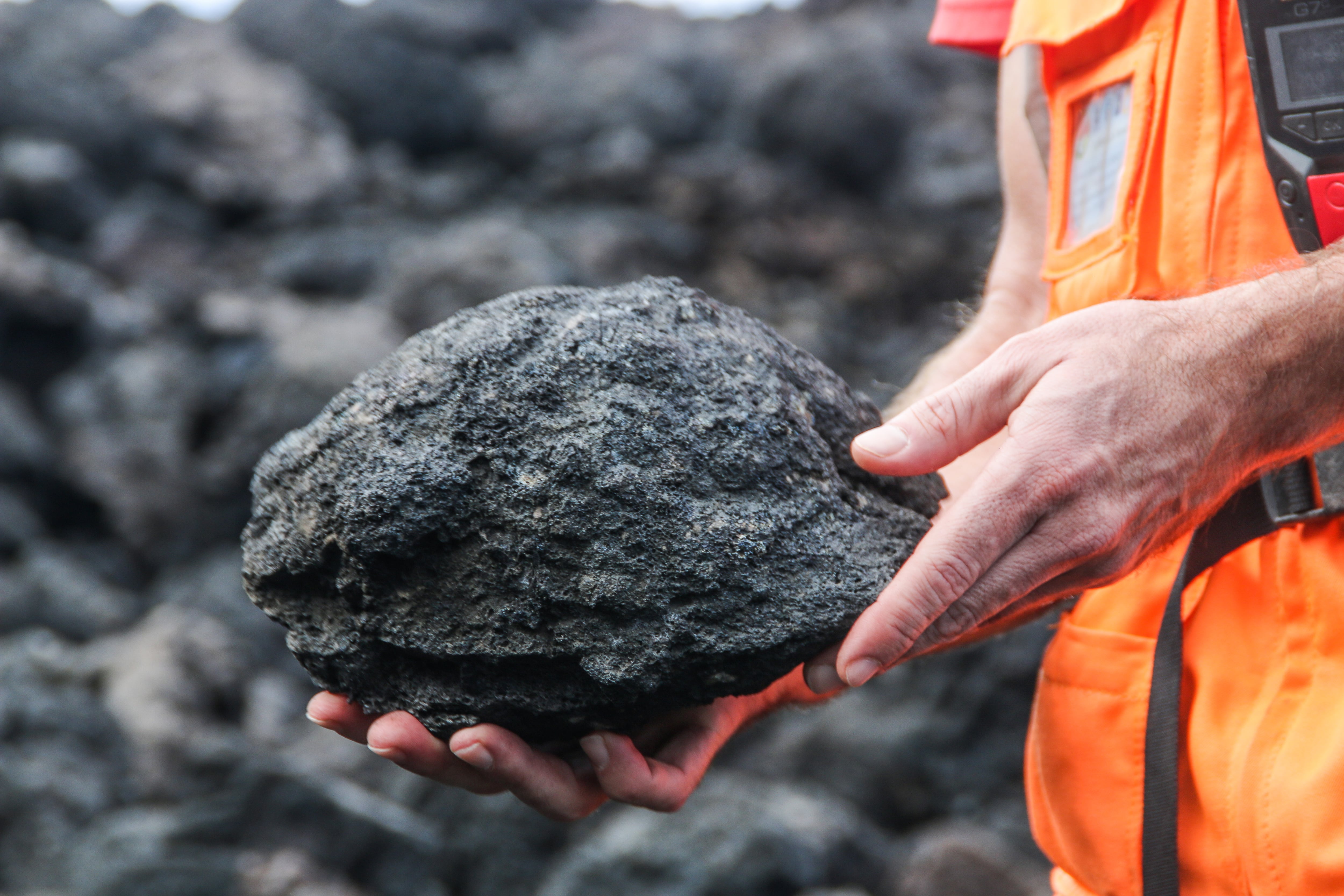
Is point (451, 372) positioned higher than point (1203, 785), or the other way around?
point (451, 372)

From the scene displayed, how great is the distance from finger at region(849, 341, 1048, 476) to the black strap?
0.42 m

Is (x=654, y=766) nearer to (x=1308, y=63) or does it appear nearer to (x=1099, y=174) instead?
(x=1099, y=174)

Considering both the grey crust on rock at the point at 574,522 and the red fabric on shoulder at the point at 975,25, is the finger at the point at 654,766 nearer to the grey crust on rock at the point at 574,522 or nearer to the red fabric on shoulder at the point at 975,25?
the grey crust on rock at the point at 574,522

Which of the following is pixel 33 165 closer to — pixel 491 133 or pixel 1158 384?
pixel 491 133

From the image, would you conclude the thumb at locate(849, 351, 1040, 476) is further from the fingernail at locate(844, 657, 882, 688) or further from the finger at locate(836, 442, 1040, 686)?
the fingernail at locate(844, 657, 882, 688)

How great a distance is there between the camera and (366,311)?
6641mm

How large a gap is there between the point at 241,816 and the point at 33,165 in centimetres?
609

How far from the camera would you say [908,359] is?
24.0 ft

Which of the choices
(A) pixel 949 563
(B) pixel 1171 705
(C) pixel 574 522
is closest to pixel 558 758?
(C) pixel 574 522

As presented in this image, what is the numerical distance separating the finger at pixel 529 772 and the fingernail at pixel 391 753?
66 mm

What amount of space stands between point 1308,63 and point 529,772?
141 cm

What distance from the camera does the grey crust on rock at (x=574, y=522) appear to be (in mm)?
1272

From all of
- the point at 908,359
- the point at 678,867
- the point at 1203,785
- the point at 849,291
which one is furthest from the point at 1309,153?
the point at 849,291

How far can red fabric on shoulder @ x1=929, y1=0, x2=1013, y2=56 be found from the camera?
1952mm
